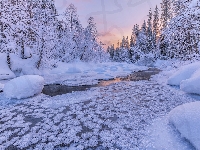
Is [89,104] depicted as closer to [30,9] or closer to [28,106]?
[28,106]

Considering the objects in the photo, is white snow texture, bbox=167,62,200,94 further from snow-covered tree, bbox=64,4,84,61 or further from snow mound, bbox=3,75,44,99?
snow-covered tree, bbox=64,4,84,61

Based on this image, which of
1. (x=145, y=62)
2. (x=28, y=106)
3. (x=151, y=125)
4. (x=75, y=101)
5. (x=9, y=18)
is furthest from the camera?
(x=145, y=62)

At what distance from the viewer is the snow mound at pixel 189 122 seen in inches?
154

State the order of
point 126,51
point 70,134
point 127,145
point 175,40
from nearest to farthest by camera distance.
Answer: point 127,145 → point 70,134 → point 175,40 → point 126,51

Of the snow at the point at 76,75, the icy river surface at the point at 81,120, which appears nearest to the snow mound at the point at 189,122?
the icy river surface at the point at 81,120

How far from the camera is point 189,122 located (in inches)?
165

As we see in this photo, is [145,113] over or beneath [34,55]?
beneath

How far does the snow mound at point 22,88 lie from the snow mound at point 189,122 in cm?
689

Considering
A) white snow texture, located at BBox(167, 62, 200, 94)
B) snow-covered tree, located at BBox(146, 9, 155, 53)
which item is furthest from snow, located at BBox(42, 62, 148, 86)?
snow-covered tree, located at BBox(146, 9, 155, 53)

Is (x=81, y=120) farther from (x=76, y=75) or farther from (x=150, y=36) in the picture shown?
(x=150, y=36)

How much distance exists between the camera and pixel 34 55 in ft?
68.4

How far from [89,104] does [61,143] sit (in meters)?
3.45

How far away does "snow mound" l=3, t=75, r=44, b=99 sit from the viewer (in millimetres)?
8891

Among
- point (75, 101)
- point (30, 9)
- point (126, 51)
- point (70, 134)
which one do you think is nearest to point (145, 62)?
point (126, 51)
